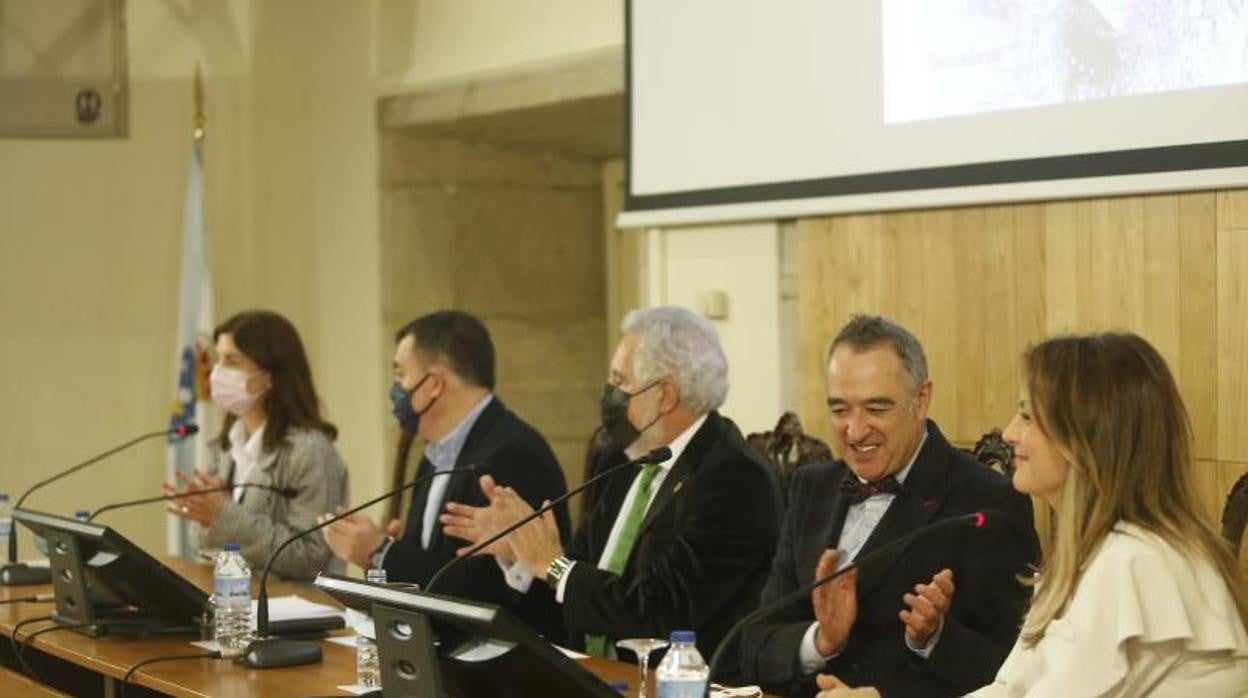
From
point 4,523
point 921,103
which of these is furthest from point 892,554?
point 4,523

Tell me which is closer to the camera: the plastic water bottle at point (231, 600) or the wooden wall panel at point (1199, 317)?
the plastic water bottle at point (231, 600)

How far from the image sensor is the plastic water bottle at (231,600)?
12.6 feet

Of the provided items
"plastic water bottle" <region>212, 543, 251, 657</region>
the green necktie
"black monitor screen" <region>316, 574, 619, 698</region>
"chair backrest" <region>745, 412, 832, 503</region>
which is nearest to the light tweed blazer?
"plastic water bottle" <region>212, 543, 251, 657</region>

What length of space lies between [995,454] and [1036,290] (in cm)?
88

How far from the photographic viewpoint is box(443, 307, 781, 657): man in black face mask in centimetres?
381

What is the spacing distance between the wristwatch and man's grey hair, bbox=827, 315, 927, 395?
78cm

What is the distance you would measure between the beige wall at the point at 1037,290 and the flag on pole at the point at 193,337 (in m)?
3.14

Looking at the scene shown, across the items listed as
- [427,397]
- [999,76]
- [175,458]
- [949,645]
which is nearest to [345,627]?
[427,397]

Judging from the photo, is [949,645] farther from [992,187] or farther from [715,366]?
[992,187]

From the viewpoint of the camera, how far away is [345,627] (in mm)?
3980

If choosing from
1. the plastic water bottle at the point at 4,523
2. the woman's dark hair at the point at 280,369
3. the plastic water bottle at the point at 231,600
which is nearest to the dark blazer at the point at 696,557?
the plastic water bottle at the point at 231,600

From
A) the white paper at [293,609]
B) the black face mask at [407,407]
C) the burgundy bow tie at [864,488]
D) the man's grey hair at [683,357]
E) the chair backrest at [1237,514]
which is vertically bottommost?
the white paper at [293,609]

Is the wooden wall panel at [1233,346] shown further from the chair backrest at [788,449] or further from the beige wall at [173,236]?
the beige wall at [173,236]

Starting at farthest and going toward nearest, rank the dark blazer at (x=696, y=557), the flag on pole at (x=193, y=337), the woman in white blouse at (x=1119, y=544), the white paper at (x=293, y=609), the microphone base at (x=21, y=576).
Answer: the flag on pole at (x=193, y=337) → the microphone base at (x=21, y=576) → the white paper at (x=293, y=609) → the dark blazer at (x=696, y=557) → the woman in white blouse at (x=1119, y=544)
